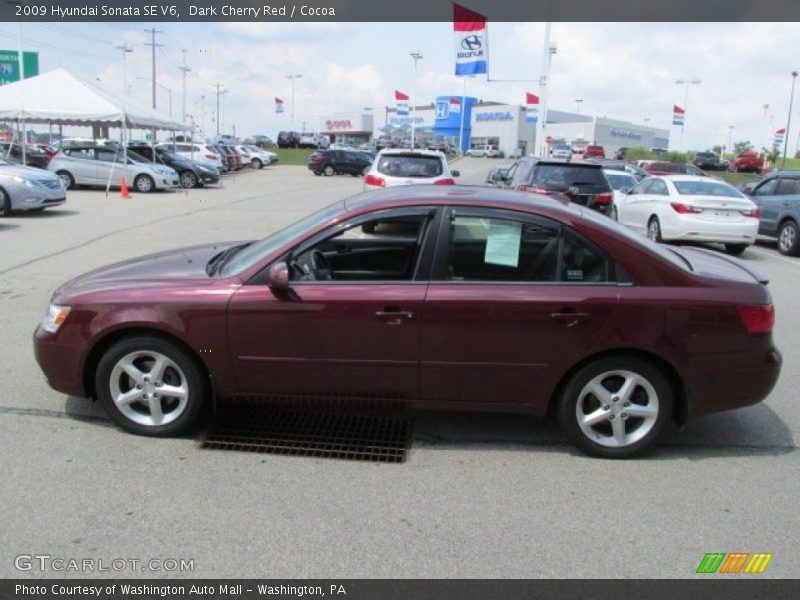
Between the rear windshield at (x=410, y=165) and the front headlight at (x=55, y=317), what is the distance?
30.3 feet

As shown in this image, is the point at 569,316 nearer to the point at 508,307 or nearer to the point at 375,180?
the point at 508,307

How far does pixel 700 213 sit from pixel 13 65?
4271cm

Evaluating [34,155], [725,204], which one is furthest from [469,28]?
[34,155]

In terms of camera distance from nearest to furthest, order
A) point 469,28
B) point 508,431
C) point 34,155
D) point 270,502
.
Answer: point 270,502
point 508,431
point 469,28
point 34,155

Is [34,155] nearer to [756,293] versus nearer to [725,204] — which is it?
[725,204]

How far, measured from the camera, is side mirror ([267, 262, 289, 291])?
3.95m

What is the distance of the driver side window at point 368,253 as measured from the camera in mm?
4246

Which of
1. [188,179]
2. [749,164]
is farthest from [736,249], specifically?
[749,164]

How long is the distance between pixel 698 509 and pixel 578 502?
25.0 inches

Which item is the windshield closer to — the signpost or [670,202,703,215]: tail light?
[670,202,703,215]: tail light

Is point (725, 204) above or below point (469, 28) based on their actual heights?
below

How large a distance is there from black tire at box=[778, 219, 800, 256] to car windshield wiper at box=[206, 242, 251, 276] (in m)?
12.5

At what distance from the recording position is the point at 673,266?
418 cm

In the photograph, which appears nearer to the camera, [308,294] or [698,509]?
[698,509]
